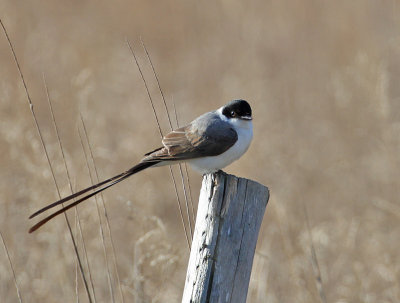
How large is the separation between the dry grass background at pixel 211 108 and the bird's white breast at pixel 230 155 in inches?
17.5

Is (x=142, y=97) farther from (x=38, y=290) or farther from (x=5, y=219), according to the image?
(x=38, y=290)

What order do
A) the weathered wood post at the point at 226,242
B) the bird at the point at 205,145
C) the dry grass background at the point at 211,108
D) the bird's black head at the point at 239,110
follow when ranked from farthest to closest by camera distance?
the dry grass background at the point at 211,108
the bird's black head at the point at 239,110
the bird at the point at 205,145
the weathered wood post at the point at 226,242

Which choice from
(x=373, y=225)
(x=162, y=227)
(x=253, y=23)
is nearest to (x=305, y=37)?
(x=253, y=23)

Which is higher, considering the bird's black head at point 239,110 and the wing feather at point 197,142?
the bird's black head at point 239,110

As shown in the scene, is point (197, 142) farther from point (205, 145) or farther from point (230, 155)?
point (230, 155)

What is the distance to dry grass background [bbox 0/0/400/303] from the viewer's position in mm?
4969

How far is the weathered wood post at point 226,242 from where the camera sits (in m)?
2.58

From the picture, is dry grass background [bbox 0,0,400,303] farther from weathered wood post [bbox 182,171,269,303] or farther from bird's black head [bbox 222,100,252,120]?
weathered wood post [bbox 182,171,269,303]

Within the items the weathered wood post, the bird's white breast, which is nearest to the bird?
the bird's white breast

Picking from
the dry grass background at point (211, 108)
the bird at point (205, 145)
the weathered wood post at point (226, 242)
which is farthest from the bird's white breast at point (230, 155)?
the weathered wood post at point (226, 242)

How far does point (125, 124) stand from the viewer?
7887 millimetres

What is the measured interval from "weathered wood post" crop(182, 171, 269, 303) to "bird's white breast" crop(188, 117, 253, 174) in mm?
1020

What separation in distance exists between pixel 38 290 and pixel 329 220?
3.11 metres

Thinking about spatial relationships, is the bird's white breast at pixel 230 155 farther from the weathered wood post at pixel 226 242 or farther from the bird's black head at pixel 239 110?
the weathered wood post at pixel 226 242
